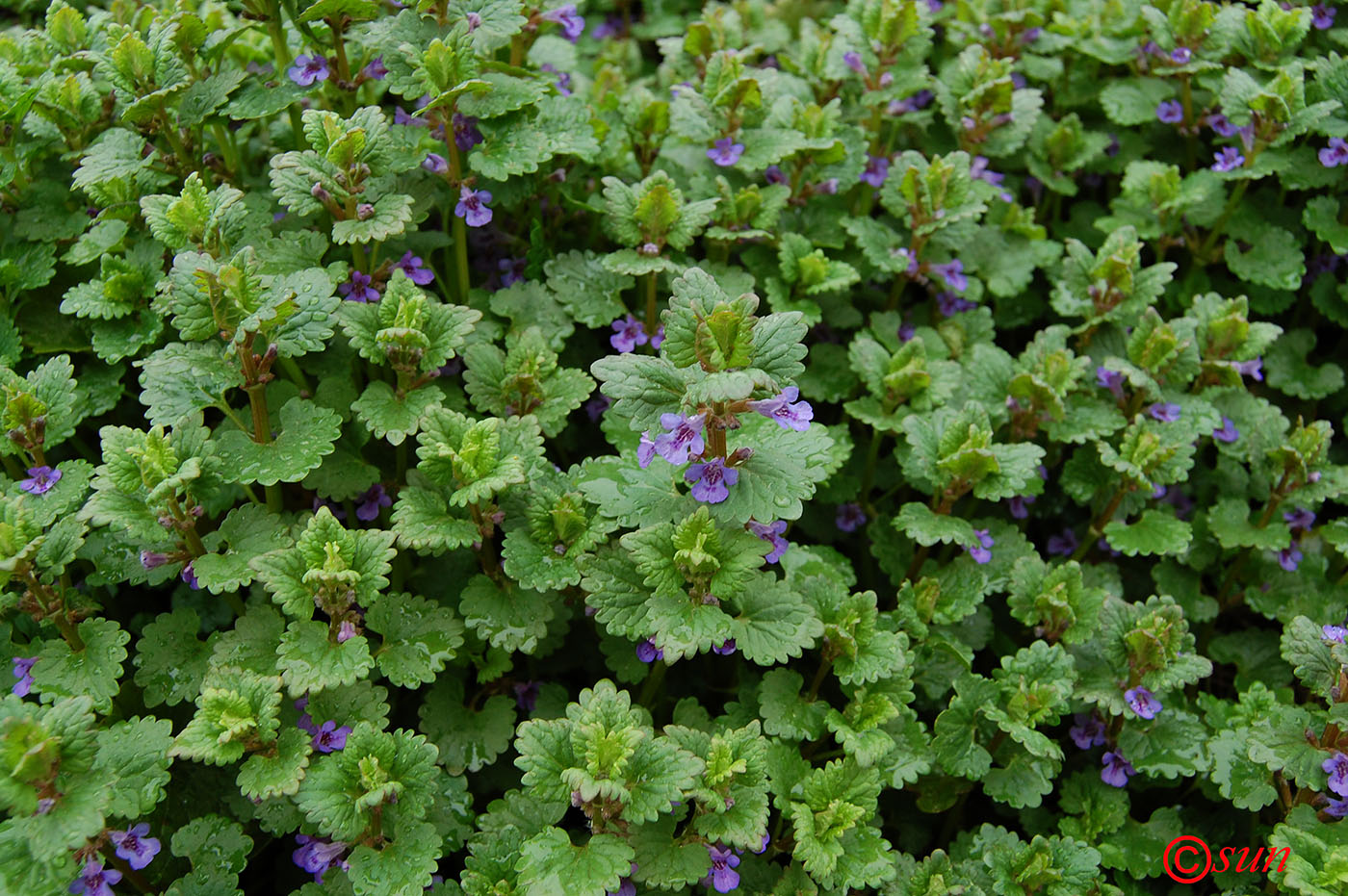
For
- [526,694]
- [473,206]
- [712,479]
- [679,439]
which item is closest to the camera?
[679,439]

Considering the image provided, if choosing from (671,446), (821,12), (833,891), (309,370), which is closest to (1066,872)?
(833,891)

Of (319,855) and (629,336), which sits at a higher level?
(629,336)

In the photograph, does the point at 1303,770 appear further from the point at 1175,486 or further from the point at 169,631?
the point at 169,631

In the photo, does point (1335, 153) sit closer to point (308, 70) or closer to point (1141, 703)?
point (1141, 703)

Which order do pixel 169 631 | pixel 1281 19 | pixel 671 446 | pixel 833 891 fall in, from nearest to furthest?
pixel 671 446, pixel 833 891, pixel 169 631, pixel 1281 19

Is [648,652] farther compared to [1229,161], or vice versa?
[1229,161]

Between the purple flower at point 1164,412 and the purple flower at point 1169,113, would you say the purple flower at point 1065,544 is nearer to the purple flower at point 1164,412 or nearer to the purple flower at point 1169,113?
the purple flower at point 1164,412

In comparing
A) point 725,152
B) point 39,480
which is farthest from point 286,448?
point 725,152
